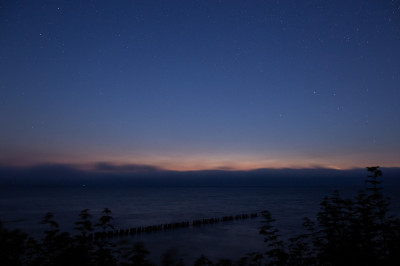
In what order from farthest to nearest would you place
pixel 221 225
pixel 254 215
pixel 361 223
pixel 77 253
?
1. pixel 254 215
2. pixel 221 225
3. pixel 361 223
4. pixel 77 253

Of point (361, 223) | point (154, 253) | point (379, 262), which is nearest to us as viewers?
point (379, 262)

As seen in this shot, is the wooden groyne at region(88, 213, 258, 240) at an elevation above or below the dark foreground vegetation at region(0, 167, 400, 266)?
below

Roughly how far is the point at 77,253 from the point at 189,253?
28.7 m

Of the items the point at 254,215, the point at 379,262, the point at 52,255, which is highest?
the point at 52,255

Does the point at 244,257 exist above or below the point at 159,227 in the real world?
above

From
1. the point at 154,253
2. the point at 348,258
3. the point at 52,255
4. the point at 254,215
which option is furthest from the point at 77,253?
the point at 254,215

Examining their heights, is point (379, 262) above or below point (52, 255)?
below

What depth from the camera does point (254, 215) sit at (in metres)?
63.5

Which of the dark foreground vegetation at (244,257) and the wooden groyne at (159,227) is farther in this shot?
the wooden groyne at (159,227)

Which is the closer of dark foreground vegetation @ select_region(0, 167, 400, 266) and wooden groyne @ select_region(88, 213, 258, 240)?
dark foreground vegetation @ select_region(0, 167, 400, 266)

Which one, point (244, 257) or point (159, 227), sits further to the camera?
point (159, 227)

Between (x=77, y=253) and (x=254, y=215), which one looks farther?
(x=254, y=215)

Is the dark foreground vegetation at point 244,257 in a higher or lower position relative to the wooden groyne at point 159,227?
higher

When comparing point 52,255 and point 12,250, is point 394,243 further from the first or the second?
point 12,250
